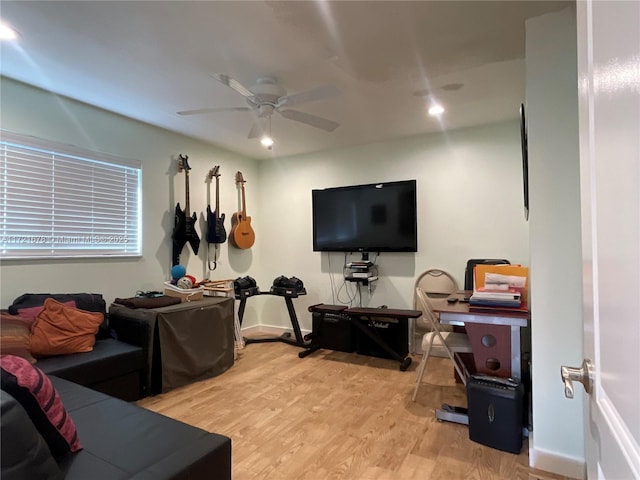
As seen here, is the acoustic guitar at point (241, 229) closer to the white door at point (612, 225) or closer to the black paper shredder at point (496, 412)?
the black paper shredder at point (496, 412)

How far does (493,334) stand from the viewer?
2281mm

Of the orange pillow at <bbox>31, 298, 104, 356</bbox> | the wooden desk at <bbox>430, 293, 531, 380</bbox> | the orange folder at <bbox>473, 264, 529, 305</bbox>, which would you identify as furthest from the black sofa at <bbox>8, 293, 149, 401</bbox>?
the orange folder at <bbox>473, 264, 529, 305</bbox>

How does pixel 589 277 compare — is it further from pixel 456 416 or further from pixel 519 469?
pixel 456 416

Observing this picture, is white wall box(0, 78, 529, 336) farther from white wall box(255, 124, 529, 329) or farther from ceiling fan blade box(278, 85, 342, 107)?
ceiling fan blade box(278, 85, 342, 107)

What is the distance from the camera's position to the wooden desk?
2.16 metres

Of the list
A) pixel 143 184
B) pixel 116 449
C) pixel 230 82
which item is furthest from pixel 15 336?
pixel 230 82

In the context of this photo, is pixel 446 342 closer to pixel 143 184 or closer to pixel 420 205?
pixel 420 205

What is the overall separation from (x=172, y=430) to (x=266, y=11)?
6.73 feet

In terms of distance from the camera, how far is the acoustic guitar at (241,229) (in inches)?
185

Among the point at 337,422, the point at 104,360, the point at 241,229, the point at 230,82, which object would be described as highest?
the point at 230,82

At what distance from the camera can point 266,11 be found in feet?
6.40

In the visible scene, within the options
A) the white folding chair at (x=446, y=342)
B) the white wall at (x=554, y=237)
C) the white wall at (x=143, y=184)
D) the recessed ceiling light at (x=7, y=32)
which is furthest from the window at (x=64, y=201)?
the white wall at (x=554, y=237)

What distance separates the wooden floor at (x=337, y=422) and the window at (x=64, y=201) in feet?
4.91

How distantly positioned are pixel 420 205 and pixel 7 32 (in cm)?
367
